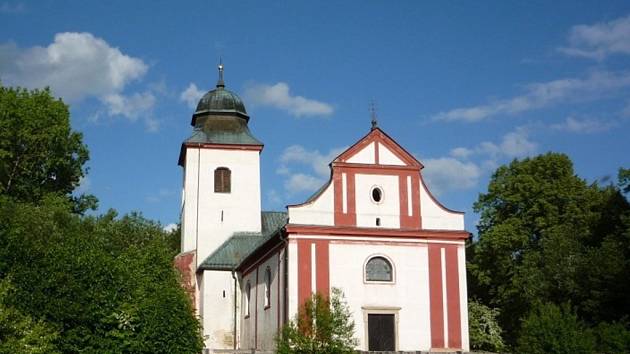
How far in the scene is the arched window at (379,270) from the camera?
33500 mm

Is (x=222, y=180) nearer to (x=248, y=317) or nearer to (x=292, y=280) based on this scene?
(x=248, y=317)

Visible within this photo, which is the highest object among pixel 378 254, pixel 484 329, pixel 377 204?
pixel 377 204

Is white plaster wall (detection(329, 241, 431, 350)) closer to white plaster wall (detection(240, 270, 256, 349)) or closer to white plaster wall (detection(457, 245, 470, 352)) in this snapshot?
white plaster wall (detection(457, 245, 470, 352))

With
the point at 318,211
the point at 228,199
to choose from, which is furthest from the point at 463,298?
the point at 228,199

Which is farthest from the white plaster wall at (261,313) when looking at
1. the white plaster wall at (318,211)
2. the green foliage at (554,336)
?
the green foliage at (554,336)

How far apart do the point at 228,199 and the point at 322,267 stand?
15798 millimetres

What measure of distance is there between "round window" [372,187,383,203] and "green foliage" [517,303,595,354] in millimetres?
8500

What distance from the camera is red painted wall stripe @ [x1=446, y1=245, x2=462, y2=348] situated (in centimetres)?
3300

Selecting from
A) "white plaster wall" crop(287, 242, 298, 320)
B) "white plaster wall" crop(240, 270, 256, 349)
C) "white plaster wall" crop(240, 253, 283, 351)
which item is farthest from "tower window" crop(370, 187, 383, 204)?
"white plaster wall" crop(240, 270, 256, 349)

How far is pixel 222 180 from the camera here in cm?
4784

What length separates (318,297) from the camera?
2833cm

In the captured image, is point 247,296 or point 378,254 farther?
point 247,296

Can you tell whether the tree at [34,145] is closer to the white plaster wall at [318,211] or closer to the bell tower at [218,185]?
the bell tower at [218,185]

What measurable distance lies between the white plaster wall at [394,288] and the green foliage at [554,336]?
5906 millimetres
